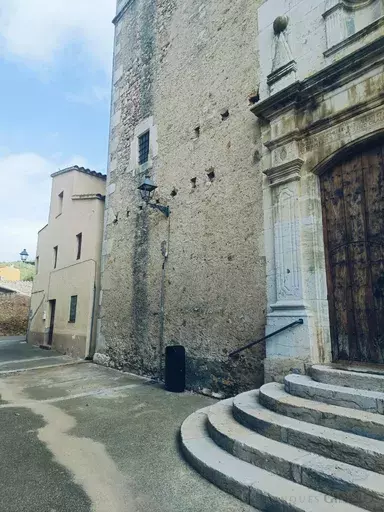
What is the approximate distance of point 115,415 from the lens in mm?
4148

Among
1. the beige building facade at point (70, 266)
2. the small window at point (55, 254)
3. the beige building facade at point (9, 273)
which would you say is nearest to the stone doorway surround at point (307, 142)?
the beige building facade at point (70, 266)

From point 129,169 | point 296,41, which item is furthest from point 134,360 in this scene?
→ point 296,41

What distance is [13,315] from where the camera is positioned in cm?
1902

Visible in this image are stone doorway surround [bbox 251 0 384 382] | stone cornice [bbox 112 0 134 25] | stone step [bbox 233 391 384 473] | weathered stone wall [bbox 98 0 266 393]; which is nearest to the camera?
stone step [bbox 233 391 384 473]

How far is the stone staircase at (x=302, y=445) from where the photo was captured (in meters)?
2.04

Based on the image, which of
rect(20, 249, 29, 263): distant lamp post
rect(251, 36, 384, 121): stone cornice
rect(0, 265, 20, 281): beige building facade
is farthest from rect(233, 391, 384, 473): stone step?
rect(0, 265, 20, 281): beige building facade

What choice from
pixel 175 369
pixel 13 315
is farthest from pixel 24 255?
pixel 175 369

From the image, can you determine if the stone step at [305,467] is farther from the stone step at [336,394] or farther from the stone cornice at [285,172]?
the stone cornice at [285,172]

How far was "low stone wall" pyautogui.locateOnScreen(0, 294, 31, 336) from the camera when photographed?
60.6ft

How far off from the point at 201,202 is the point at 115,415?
11.9 feet

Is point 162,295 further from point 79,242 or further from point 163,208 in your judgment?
point 79,242

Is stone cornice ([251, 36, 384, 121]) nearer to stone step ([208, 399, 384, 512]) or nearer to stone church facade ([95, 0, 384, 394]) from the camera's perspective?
stone church facade ([95, 0, 384, 394])

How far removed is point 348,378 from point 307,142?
9.71ft

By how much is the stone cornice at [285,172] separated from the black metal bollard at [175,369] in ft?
9.79
